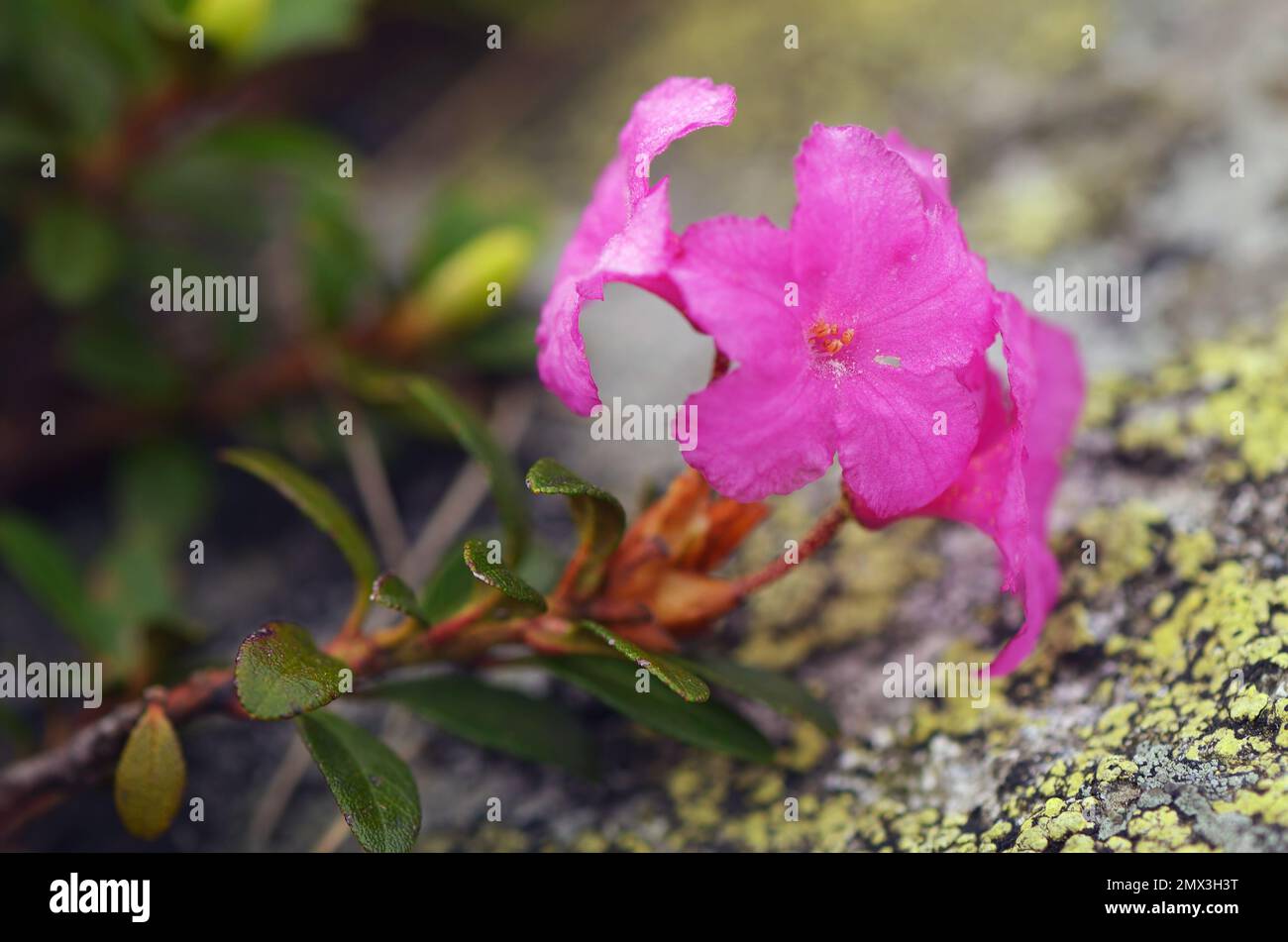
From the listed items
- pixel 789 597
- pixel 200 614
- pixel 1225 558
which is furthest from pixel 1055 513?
pixel 200 614

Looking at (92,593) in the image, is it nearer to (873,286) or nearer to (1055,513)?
(873,286)

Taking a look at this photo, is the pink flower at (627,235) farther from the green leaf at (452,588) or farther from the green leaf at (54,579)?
the green leaf at (54,579)

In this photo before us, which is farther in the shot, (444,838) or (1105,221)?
(1105,221)

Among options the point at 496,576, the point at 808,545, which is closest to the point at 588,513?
the point at 496,576

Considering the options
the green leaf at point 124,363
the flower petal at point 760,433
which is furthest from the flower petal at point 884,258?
the green leaf at point 124,363

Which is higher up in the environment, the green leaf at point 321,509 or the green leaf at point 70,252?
the green leaf at point 70,252

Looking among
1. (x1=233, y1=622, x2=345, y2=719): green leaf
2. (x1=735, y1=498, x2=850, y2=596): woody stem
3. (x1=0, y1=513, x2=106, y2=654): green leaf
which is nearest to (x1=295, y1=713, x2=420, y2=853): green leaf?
(x1=233, y1=622, x2=345, y2=719): green leaf
